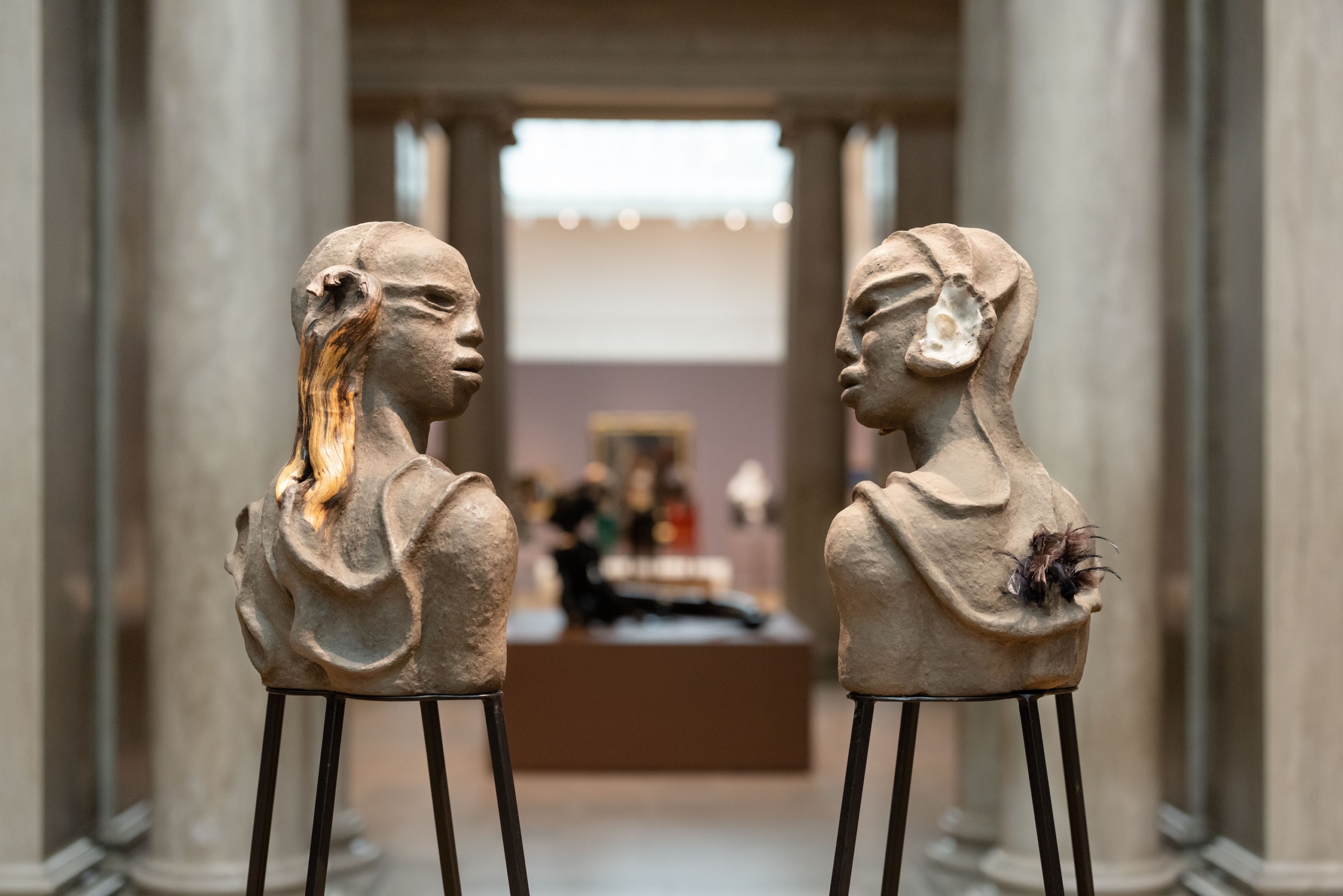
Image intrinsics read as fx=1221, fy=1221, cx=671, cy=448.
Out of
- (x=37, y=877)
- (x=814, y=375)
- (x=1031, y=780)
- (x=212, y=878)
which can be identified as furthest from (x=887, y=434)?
(x=814, y=375)

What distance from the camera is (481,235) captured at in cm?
1183

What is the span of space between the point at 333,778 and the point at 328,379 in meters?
0.99

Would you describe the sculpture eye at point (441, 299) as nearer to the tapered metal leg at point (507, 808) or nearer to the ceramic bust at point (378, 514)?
the ceramic bust at point (378, 514)

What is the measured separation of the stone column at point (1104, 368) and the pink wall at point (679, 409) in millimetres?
15304

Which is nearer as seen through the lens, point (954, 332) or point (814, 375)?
point (954, 332)

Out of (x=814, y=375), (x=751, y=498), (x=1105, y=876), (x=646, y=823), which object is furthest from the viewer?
(x=751, y=498)

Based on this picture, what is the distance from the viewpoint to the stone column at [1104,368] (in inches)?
182

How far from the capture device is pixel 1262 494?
4.65 meters

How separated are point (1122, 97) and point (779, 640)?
165 inches

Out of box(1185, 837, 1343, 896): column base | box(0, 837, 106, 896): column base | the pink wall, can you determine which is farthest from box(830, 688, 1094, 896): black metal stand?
the pink wall

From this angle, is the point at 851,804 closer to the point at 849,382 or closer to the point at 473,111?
the point at 849,382

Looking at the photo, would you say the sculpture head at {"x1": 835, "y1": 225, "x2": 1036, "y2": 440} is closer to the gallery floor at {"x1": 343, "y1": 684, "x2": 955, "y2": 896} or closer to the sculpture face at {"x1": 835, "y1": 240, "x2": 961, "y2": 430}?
the sculpture face at {"x1": 835, "y1": 240, "x2": 961, "y2": 430}

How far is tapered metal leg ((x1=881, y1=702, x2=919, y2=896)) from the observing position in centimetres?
325

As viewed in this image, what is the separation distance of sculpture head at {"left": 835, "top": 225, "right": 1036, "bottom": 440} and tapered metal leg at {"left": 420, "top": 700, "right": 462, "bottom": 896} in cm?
139
